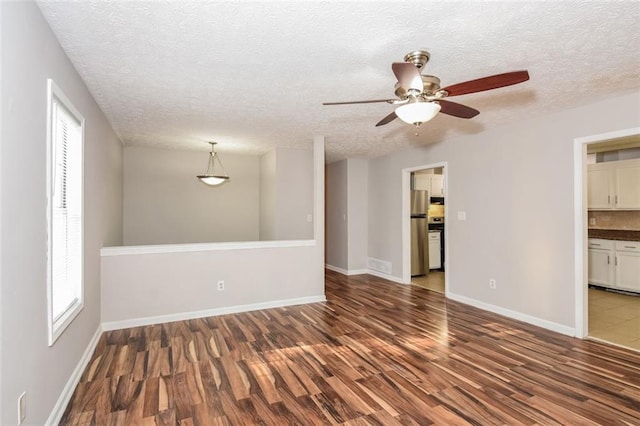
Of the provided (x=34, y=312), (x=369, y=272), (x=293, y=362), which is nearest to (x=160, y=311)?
(x=293, y=362)

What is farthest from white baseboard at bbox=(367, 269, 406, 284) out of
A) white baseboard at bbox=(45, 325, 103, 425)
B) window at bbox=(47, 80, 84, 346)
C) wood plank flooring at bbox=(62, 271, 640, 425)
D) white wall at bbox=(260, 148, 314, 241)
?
window at bbox=(47, 80, 84, 346)

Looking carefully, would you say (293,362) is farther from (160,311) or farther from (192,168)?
(192,168)

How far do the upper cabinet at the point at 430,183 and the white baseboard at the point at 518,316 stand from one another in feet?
8.93

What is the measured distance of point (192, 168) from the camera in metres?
5.95

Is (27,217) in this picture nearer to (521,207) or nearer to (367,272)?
(521,207)

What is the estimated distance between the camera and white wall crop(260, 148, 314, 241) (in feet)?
18.5

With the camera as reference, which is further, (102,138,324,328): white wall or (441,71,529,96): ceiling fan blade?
(102,138,324,328): white wall

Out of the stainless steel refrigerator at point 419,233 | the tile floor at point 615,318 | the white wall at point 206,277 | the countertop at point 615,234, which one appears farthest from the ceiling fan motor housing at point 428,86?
the countertop at point 615,234

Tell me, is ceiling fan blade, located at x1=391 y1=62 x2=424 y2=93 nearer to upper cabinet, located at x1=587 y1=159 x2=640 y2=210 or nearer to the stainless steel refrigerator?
the stainless steel refrigerator

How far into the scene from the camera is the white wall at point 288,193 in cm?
562

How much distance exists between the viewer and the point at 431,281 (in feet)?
19.5

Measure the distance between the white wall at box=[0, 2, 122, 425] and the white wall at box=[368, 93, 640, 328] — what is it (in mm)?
4547

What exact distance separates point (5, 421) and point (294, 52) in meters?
2.51

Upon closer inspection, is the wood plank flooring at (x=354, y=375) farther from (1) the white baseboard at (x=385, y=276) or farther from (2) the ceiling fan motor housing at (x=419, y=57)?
(2) the ceiling fan motor housing at (x=419, y=57)
